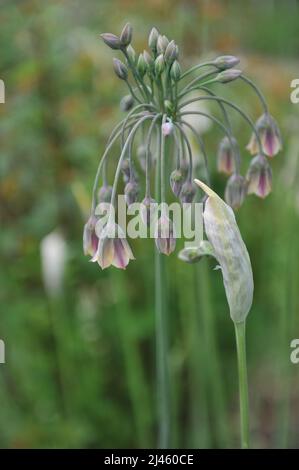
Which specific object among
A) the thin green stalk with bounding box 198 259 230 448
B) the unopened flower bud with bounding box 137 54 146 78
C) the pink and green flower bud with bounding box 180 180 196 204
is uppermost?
the unopened flower bud with bounding box 137 54 146 78

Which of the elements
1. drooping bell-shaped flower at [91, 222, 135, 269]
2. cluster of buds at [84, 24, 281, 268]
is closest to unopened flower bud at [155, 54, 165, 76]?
cluster of buds at [84, 24, 281, 268]

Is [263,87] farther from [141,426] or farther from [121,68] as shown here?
[121,68]

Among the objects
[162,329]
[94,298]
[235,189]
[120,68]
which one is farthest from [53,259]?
[120,68]

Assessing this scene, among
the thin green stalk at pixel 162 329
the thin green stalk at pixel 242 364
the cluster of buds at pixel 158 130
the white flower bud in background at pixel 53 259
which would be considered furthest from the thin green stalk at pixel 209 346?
the thin green stalk at pixel 242 364

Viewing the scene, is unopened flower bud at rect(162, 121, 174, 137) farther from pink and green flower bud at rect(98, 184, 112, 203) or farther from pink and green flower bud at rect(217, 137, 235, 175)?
pink and green flower bud at rect(217, 137, 235, 175)

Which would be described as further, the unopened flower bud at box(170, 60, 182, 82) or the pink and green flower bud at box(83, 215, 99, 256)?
the pink and green flower bud at box(83, 215, 99, 256)
